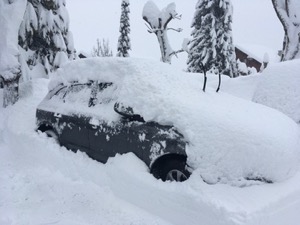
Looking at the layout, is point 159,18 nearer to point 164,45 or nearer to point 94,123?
point 164,45

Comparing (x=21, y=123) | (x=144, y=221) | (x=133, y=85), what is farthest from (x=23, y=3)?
(x=144, y=221)

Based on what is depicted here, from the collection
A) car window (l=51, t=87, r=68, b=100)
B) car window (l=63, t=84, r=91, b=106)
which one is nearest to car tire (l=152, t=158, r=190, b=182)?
car window (l=63, t=84, r=91, b=106)

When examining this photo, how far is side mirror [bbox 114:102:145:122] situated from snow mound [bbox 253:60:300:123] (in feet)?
13.5

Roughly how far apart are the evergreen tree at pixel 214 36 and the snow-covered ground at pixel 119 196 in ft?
78.9

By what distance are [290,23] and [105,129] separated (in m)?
11.3

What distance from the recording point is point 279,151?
3.98m

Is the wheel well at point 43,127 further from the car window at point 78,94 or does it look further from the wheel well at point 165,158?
the wheel well at point 165,158

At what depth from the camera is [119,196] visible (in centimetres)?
443

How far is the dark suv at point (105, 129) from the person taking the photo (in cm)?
420

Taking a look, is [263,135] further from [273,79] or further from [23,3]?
[23,3]

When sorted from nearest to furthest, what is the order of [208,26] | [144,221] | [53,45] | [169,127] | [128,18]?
[144,221] → [169,127] → [53,45] → [208,26] → [128,18]

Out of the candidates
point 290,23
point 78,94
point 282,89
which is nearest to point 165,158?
point 78,94

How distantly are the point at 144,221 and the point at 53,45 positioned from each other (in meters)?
11.3

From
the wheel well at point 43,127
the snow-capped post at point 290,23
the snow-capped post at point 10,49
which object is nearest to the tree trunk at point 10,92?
the snow-capped post at point 10,49
